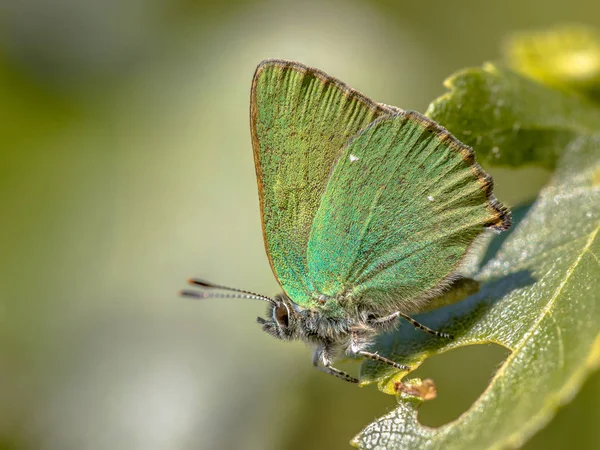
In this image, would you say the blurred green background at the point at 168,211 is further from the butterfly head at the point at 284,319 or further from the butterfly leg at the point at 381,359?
the butterfly head at the point at 284,319

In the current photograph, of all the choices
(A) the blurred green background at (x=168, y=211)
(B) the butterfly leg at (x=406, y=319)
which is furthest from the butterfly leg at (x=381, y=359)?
(A) the blurred green background at (x=168, y=211)

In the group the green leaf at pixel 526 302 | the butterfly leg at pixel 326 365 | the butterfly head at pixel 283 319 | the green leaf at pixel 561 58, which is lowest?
the butterfly leg at pixel 326 365

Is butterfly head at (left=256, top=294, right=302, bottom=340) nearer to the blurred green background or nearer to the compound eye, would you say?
the compound eye

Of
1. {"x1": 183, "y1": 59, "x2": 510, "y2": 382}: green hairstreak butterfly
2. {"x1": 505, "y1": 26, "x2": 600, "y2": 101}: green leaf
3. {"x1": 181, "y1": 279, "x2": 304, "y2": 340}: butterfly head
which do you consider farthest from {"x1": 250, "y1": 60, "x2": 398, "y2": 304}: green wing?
{"x1": 505, "y1": 26, "x2": 600, "y2": 101}: green leaf

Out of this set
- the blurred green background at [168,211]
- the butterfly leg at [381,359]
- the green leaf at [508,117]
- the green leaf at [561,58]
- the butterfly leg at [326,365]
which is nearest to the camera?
the butterfly leg at [381,359]

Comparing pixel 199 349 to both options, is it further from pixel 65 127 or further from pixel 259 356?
pixel 65 127

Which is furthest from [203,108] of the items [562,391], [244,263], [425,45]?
[562,391]
